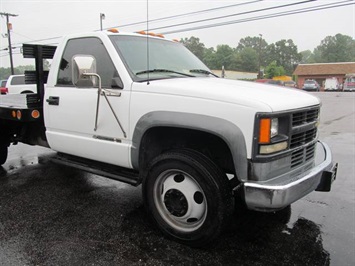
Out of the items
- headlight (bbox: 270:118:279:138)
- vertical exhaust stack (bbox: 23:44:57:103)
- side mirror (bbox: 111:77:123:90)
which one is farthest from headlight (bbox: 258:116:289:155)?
vertical exhaust stack (bbox: 23:44:57:103)

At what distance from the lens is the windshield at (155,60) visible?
3676 millimetres

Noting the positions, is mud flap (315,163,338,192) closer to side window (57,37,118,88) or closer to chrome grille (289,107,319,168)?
chrome grille (289,107,319,168)

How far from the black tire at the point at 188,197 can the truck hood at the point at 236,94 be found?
572 mm

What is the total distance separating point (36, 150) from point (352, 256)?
6643mm

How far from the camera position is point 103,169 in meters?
3.94

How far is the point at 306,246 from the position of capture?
10.9ft

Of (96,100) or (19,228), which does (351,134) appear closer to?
(96,100)

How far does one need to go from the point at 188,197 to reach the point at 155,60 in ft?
5.63

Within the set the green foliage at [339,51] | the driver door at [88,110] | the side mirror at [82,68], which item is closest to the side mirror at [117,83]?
the driver door at [88,110]

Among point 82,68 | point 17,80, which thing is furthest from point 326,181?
point 17,80

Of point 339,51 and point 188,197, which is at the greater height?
point 339,51

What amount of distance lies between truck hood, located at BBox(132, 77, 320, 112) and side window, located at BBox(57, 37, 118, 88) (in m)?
0.46

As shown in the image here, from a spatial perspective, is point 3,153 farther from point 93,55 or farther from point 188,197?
point 188,197

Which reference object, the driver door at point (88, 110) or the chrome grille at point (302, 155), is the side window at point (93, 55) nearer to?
the driver door at point (88, 110)
